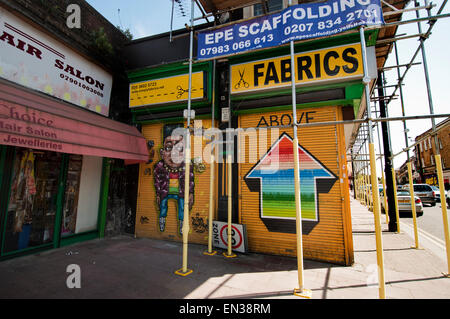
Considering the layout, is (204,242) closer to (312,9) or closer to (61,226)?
(61,226)

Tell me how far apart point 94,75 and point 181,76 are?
2976 mm

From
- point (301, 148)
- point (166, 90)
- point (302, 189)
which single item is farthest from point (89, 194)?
point (301, 148)

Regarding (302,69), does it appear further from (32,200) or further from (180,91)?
(32,200)

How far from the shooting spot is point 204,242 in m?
7.10

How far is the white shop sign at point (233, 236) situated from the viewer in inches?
244

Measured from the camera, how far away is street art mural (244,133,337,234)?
19.5 ft

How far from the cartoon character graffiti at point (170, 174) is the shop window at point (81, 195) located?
2098 millimetres

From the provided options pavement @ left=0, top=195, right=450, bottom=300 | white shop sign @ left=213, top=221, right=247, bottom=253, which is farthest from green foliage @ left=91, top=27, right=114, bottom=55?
white shop sign @ left=213, top=221, right=247, bottom=253

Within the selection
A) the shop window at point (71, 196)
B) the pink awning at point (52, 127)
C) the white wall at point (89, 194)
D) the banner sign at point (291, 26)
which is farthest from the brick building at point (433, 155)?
the shop window at point (71, 196)

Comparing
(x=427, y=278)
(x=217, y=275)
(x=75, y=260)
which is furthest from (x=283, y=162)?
(x=75, y=260)

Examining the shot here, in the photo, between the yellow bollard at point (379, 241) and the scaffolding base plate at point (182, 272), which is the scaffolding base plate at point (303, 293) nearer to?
the yellow bollard at point (379, 241)

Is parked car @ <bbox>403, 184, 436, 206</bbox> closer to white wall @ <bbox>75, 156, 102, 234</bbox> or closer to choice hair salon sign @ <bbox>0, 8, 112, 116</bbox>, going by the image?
white wall @ <bbox>75, 156, 102, 234</bbox>

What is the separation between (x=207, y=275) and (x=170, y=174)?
157 inches

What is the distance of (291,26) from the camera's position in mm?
4383
